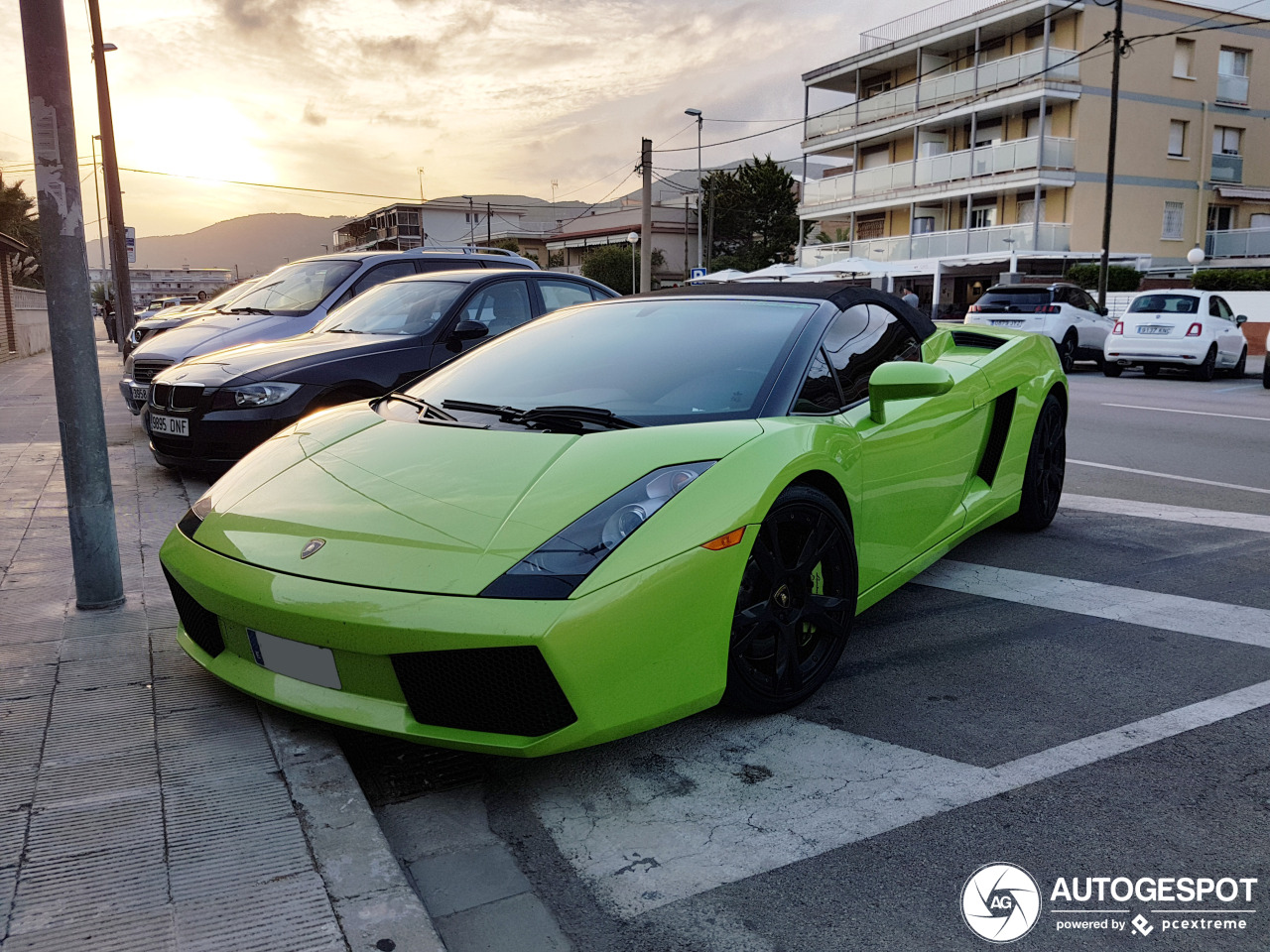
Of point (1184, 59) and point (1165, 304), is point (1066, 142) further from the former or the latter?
point (1165, 304)

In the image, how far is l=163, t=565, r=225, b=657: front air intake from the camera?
293 centimetres

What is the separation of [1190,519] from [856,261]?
3063cm

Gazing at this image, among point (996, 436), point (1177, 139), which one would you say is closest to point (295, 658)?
point (996, 436)

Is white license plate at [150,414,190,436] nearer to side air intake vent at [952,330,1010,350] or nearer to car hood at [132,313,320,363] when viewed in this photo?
car hood at [132,313,320,363]

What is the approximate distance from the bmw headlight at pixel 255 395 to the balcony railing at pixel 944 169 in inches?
1230

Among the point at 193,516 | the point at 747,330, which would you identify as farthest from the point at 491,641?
the point at 747,330

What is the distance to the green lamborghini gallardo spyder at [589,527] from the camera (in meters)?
2.47

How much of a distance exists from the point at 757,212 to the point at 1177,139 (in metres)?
26.5

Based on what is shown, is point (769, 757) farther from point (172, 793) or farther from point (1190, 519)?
point (1190, 519)

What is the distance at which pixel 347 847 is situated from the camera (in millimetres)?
2303

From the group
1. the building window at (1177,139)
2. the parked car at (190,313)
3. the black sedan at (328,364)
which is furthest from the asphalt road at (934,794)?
the building window at (1177,139)

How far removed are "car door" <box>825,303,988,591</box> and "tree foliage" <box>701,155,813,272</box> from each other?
5392 cm

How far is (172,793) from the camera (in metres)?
2.53

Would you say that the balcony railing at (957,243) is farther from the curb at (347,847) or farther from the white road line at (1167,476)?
the curb at (347,847)
